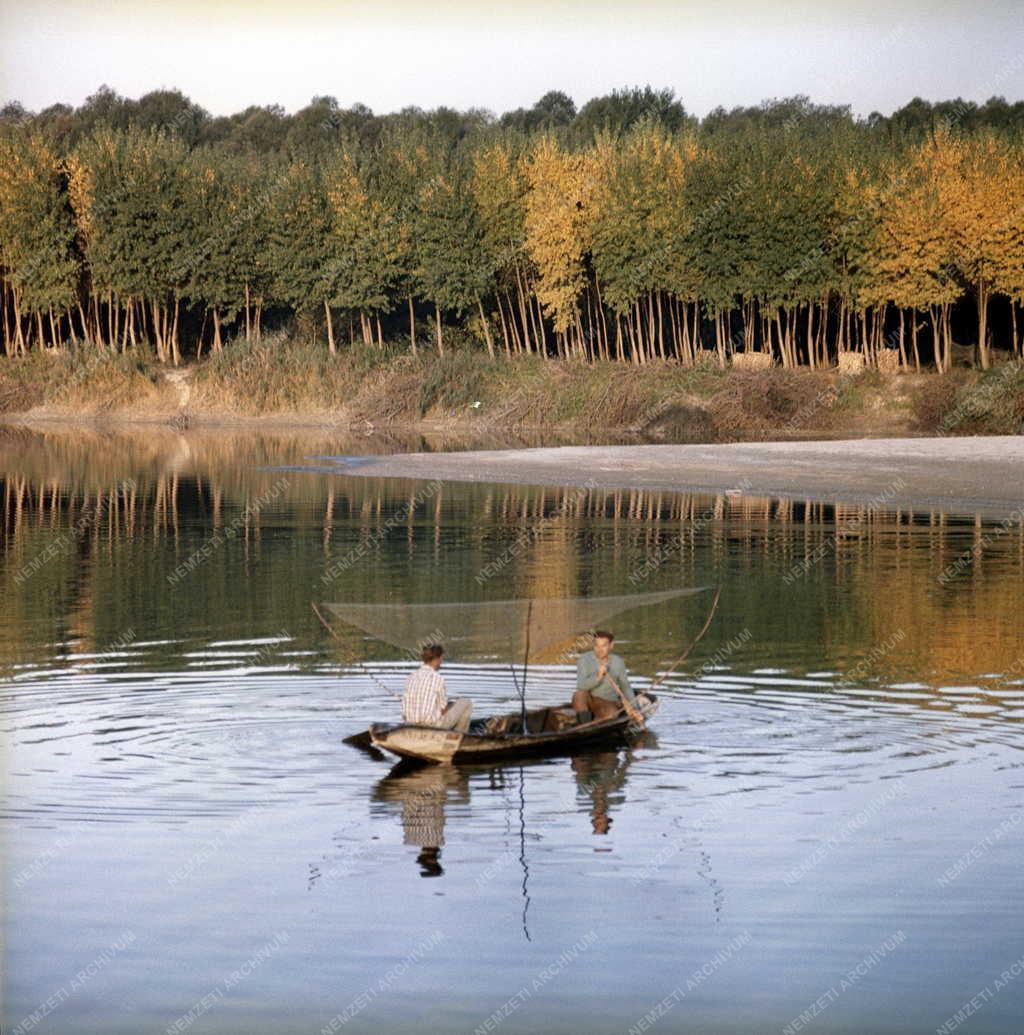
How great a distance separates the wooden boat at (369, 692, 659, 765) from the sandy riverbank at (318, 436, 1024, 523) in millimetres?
25212

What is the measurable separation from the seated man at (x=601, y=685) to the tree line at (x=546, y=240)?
59.2 meters

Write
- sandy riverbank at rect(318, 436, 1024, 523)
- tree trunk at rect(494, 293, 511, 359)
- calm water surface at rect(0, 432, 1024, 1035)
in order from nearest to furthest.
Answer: calm water surface at rect(0, 432, 1024, 1035), sandy riverbank at rect(318, 436, 1024, 523), tree trunk at rect(494, 293, 511, 359)

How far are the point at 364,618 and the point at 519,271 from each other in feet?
226

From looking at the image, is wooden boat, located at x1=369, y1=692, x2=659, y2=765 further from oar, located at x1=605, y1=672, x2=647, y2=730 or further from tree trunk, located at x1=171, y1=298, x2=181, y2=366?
tree trunk, located at x1=171, y1=298, x2=181, y2=366

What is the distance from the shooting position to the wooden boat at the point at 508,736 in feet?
56.6

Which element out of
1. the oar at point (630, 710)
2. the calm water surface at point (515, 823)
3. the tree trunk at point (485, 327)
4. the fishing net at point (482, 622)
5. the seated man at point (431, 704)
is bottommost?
the calm water surface at point (515, 823)

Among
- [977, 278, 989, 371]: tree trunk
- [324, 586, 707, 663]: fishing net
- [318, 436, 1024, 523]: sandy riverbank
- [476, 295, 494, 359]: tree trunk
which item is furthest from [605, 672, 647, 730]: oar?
[476, 295, 494, 359]: tree trunk

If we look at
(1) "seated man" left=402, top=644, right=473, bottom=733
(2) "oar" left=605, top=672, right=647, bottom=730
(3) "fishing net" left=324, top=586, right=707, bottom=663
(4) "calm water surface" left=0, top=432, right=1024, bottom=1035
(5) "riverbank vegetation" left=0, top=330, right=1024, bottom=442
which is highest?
(5) "riverbank vegetation" left=0, top=330, right=1024, bottom=442

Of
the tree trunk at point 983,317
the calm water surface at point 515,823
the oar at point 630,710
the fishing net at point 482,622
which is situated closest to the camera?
the calm water surface at point 515,823

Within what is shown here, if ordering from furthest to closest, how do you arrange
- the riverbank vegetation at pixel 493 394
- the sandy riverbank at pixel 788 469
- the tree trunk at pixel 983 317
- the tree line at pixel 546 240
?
1. the tree line at pixel 546 240
2. the tree trunk at pixel 983 317
3. the riverbank vegetation at pixel 493 394
4. the sandy riverbank at pixel 788 469

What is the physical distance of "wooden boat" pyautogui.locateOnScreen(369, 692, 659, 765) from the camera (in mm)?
17250

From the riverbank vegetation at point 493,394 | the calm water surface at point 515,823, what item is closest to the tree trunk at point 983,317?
the riverbank vegetation at point 493,394

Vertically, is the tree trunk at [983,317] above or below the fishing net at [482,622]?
above

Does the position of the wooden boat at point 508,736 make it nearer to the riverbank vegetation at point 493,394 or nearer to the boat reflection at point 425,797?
the boat reflection at point 425,797
